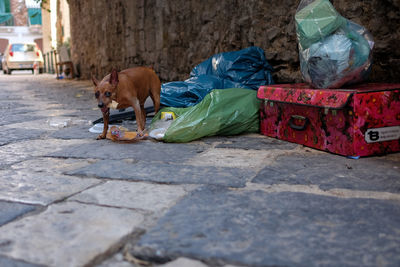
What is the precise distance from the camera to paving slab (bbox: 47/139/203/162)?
2.17m

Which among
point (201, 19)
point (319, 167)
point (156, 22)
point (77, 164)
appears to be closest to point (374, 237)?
point (319, 167)

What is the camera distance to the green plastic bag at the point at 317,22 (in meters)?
2.24

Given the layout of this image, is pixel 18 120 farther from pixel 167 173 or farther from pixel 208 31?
pixel 167 173

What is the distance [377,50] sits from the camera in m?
2.62

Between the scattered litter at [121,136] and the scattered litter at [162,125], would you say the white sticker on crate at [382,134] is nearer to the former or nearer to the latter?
the scattered litter at [162,125]

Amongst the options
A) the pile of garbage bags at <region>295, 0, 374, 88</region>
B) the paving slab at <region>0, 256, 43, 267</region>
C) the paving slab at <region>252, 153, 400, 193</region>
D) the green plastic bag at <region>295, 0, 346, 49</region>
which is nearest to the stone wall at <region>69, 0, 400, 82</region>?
the pile of garbage bags at <region>295, 0, 374, 88</region>

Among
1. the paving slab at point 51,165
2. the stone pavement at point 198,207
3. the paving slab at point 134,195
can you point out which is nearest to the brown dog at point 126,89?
the stone pavement at point 198,207

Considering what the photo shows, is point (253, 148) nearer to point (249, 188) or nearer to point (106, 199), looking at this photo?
point (249, 188)

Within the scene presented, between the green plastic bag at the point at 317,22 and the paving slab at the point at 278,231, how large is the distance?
1171 mm

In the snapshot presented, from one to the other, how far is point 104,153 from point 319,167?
1.15m

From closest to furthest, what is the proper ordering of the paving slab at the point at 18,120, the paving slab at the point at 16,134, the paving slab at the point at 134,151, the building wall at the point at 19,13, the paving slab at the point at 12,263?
the paving slab at the point at 12,263 < the paving slab at the point at 134,151 < the paving slab at the point at 16,134 < the paving slab at the point at 18,120 < the building wall at the point at 19,13

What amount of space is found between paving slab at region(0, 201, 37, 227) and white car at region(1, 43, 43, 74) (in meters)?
19.1

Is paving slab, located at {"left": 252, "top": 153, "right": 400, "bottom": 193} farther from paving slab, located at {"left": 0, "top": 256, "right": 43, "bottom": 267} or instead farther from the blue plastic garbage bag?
the blue plastic garbage bag

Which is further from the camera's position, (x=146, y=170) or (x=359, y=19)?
(x=359, y=19)
